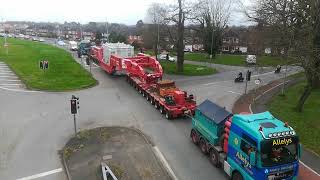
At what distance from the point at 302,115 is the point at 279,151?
12.8 m

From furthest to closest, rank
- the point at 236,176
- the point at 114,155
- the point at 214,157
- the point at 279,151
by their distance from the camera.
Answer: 1. the point at 114,155
2. the point at 214,157
3. the point at 236,176
4. the point at 279,151

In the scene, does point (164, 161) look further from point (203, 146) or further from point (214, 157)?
point (214, 157)

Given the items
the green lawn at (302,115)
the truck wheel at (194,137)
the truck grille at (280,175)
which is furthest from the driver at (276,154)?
the truck wheel at (194,137)

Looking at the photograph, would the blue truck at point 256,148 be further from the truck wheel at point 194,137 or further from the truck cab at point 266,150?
the truck wheel at point 194,137

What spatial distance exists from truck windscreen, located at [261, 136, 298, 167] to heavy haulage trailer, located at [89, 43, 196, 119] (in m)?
10.4

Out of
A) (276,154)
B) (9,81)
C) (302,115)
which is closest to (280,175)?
(276,154)

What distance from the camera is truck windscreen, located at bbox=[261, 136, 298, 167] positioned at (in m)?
12.7

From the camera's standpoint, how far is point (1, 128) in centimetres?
2153

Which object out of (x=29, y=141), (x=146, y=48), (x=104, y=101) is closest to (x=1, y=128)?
(x=29, y=141)

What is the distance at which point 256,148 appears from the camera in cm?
1286

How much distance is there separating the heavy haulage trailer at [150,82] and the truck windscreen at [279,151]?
410 inches

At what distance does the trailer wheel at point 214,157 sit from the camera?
16078 mm

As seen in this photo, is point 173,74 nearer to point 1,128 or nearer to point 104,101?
point 104,101

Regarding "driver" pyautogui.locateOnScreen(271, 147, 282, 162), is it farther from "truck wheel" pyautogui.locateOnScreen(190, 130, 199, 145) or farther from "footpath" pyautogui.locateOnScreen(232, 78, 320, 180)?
"truck wheel" pyautogui.locateOnScreen(190, 130, 199, 145)
